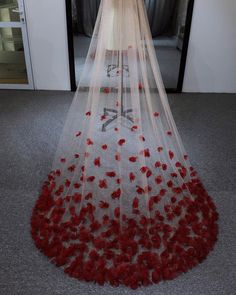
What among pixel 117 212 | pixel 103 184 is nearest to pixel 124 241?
pixel 117 212

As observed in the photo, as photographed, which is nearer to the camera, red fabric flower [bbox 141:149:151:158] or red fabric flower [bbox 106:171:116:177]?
red fabric flower [bbox 141:149:151:158]

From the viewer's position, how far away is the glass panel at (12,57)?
3.74 metres

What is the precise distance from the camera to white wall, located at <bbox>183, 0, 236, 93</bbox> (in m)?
3.48

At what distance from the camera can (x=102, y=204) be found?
1.90 metres

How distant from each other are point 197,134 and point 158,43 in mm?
1587

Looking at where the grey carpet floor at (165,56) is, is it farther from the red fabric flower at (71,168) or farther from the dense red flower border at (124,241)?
the dense red flower border at (124,241)

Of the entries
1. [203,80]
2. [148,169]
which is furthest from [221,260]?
[203,80]

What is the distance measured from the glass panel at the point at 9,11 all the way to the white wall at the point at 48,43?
174mm

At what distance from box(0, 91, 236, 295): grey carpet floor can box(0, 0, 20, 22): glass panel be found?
0.95 meters

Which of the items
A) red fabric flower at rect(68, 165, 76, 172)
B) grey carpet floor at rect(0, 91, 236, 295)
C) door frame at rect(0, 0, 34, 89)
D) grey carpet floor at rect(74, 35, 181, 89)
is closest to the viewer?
grey carpet floor at rect(0, 91, 236, 295)

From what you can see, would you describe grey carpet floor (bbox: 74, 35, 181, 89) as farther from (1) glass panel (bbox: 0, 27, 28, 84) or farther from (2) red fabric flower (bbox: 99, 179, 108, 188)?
(2) red fabric flower (bbox: 99, 179, 108, 188)

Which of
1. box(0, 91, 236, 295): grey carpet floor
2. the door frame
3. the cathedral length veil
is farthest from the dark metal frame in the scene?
the cathedral length veil

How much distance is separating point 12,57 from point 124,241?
11.2ft

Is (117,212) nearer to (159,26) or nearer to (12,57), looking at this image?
(159,26)
